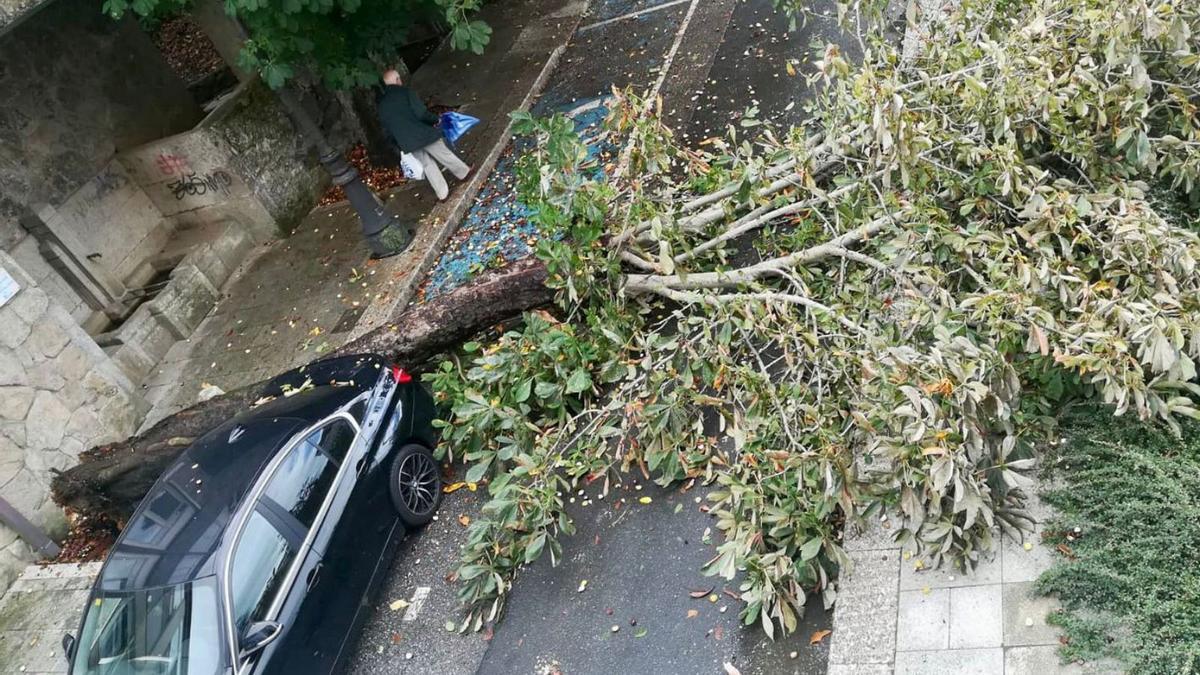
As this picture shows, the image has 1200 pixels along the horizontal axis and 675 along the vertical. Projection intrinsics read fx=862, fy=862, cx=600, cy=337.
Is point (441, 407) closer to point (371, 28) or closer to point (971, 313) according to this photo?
point (971, 313)

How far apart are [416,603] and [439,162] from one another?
17.5 feet

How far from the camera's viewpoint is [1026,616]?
385 centimetres

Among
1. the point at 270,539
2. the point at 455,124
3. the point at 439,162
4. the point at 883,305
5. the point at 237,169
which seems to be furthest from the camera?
the point at 237,169

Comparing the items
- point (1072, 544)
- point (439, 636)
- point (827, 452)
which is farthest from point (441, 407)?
point (1072, 544)

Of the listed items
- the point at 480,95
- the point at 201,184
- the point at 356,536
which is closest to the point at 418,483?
the point at 356,536

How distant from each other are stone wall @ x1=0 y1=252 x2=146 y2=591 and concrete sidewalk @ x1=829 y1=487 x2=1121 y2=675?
272 inches

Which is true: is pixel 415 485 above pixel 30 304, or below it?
below

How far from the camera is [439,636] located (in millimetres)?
5434

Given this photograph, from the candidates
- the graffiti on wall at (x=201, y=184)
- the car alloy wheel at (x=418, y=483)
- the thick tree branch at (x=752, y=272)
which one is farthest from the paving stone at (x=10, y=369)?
the thick tree branch at (x=752, y=272)

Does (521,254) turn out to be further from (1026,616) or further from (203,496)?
(1026,616)

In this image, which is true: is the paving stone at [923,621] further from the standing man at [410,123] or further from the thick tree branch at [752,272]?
the standing man at [410,123]

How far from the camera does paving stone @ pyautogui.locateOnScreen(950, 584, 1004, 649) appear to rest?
12.6 ft

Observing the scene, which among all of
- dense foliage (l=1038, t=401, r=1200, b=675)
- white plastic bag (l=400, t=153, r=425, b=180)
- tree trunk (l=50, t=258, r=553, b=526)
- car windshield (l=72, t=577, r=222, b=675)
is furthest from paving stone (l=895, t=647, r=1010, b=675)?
white plastic bag (l=400, t=153, r=425, b=180)

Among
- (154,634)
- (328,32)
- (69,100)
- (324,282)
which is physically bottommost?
(324,282)
